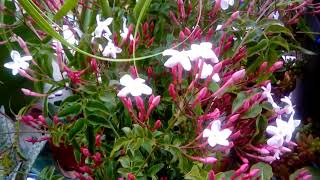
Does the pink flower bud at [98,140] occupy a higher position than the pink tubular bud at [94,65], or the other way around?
the pink tubular bud at [94,65]

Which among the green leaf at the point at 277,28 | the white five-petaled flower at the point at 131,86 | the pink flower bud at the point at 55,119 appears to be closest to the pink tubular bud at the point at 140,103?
the white five-petaled flower at the point at 131,86

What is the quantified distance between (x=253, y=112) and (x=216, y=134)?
0.08 m

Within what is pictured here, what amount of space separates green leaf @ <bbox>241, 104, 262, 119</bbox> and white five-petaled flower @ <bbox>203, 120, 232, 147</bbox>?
0.06 metres

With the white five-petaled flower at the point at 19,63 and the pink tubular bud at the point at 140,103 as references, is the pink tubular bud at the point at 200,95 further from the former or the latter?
the white five-petaled flower at the point at 19,63

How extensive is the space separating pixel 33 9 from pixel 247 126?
0.37m

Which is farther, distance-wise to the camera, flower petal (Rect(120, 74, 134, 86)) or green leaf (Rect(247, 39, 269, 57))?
green leaf (Rect(247, 39, 269, 57))

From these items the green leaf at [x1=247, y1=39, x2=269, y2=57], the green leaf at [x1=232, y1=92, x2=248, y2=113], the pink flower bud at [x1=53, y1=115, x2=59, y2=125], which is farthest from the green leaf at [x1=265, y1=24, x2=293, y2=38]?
the pink flower bud at [x1=53, y1=115, x2=59, y2=125]

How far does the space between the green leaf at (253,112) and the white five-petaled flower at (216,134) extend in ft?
0.21

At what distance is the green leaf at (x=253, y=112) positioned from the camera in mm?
638

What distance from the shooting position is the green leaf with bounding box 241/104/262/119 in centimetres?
64

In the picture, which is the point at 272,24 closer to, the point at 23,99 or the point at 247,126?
the point at 247,126

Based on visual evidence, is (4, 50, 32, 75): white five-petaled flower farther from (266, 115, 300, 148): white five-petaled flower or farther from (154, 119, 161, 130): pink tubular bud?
(266, 115, 300, 148): white five-petaled flower

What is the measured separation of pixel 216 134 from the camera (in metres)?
0.59

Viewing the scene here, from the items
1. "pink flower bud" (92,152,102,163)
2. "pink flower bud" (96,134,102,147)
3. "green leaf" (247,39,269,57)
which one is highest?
"green leaf" (247,39,269,57)
